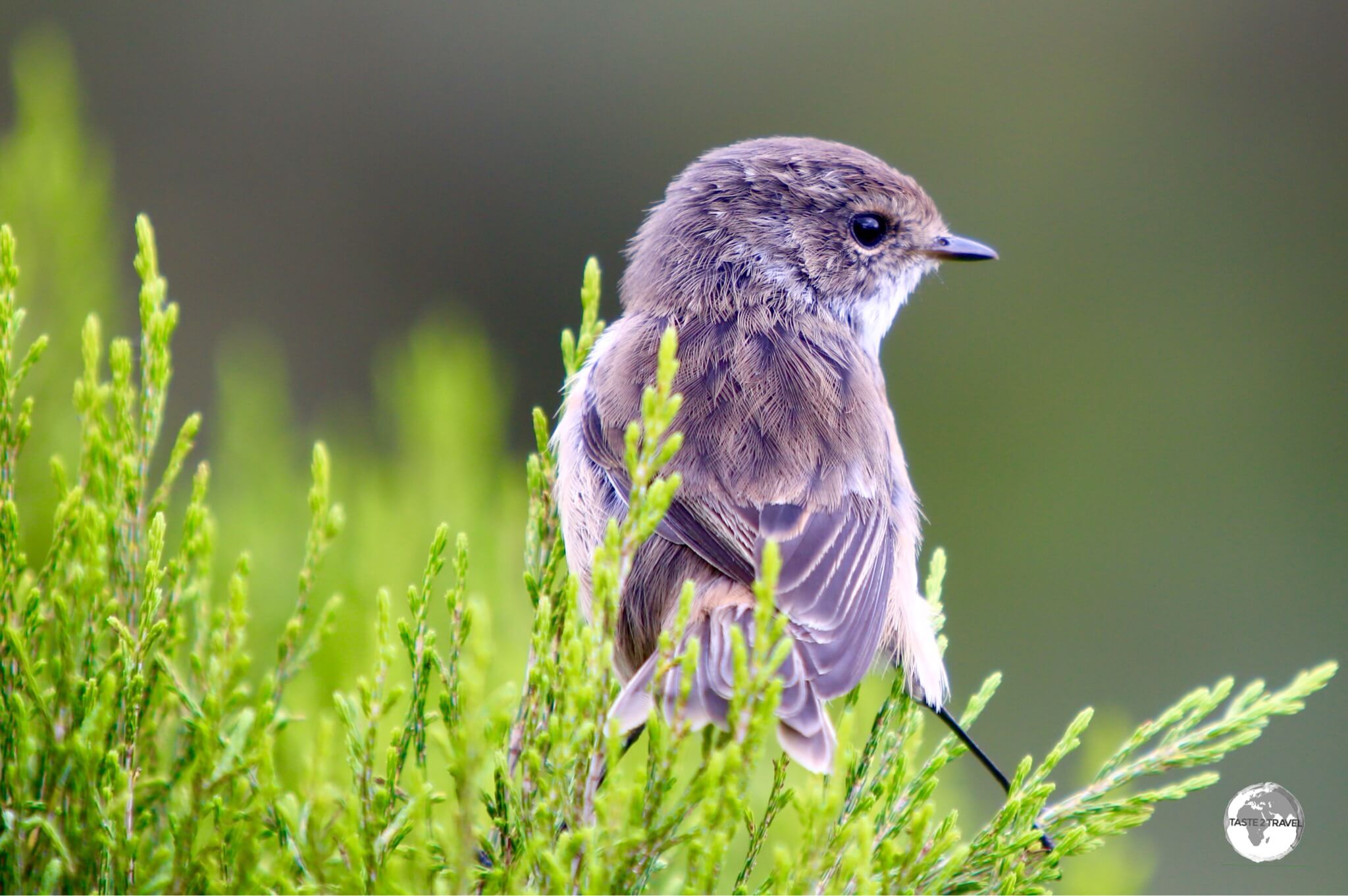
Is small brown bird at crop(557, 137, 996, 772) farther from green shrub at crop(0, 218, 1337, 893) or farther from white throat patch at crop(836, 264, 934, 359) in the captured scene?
green shrub at crop(0, 218, 1337, 893)

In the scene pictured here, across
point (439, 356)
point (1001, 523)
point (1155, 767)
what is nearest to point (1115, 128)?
point (1001, 523)

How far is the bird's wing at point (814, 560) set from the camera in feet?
8.33

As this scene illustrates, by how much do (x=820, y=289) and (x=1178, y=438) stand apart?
20.2ft

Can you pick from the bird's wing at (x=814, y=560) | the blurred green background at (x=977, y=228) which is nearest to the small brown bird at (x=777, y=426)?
the bird's wing at (x=814, y=560)

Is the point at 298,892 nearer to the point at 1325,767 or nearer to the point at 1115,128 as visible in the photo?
the point at 1325,767

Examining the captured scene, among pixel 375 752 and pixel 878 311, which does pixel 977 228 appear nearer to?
pixel 878 311

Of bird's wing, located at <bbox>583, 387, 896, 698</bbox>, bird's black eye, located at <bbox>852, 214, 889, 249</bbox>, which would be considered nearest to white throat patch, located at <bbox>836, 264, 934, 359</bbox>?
bird's black eye, located at <bbox>852, 214, 889, 249</bbox>

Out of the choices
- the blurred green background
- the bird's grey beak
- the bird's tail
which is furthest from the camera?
the blurred green background

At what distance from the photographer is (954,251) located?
3.90 m

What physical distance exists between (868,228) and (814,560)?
4.96 feet

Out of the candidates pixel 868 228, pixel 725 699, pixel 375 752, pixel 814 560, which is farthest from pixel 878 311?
pixel 375 752

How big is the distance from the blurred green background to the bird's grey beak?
169 inches

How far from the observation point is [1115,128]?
9359 mm

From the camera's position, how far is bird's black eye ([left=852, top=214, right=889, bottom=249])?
12.5 feet
